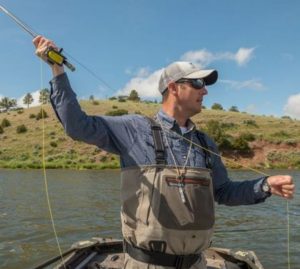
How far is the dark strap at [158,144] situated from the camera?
141 inches

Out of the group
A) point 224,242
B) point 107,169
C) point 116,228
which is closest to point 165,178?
point 224,242

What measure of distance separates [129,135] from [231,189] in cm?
117

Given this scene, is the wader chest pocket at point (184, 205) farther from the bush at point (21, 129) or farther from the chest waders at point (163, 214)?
the bush at point (21, 129)

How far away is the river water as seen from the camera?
12477mm

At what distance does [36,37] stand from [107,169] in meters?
44.1

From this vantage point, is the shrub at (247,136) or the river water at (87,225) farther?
the shrub at (247,136)

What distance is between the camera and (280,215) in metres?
19.3

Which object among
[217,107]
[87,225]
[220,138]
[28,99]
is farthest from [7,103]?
[87,225]

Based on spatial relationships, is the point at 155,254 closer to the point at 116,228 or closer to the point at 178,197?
the point at 178,197

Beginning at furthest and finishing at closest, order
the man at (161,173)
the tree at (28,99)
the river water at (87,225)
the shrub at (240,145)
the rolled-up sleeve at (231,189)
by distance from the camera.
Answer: the tree at (28,99)
the shrub at (240,145)
the river water at (87,225)
the rolled-up sleeve at (231,189)
the man at (161,173)

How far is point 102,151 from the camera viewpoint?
51375mm

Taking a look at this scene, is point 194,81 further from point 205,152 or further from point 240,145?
point 240,145

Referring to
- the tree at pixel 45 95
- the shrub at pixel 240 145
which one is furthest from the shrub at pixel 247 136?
the tree at pixel 45 95

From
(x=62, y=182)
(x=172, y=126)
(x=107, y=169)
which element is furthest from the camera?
(x=107, y=169)
